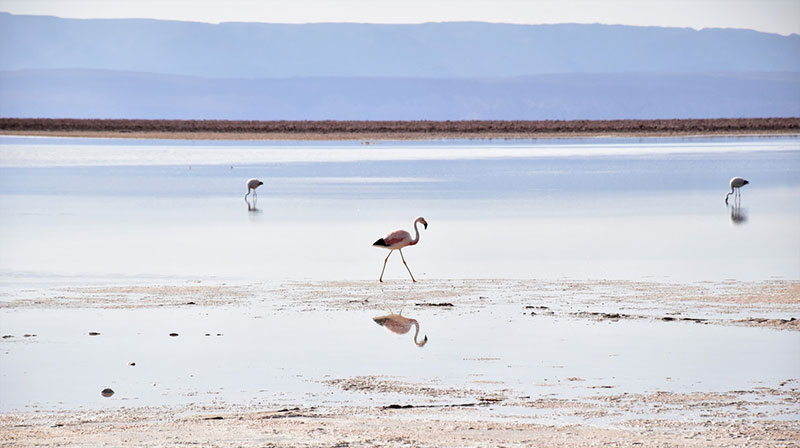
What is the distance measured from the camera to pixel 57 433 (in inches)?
264

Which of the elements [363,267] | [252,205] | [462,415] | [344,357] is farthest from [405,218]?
[462,415]

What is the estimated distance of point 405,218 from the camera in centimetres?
1972

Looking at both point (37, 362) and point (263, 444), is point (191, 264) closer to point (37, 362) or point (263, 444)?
point (37, 362)

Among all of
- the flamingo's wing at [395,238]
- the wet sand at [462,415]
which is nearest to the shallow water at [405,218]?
the flamingo's wing at [395,238]

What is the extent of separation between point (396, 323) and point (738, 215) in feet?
37.8

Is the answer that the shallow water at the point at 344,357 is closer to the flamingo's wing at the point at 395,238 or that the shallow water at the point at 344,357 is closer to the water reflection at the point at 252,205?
the flamingo's wing at the point at 395,238

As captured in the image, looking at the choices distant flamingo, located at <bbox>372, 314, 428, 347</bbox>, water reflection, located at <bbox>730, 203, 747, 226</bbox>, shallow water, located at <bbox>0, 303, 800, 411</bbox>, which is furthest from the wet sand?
water reflection, located at <bbox>730, 203, 747, 226</bbox>

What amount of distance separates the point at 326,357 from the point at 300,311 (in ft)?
6.68

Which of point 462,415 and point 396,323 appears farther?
point 396,323

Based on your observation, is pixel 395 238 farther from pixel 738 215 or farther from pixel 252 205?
pixel 252 205

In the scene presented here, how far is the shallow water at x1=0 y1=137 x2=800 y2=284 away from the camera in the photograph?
1400cm

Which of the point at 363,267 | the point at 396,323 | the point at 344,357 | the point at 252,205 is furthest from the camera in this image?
the point at 252,205

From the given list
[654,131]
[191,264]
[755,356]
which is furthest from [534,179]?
[654,131]

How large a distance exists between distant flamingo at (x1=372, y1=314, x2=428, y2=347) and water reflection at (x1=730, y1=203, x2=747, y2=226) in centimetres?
979
